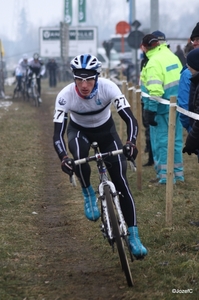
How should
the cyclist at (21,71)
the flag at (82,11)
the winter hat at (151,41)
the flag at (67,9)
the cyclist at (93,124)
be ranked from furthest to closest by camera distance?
the flag at (67,9)
the flag at (82,11)
the cyclist at (21,71)
the winter hat at (151,41)
the cyclist at (93,124)

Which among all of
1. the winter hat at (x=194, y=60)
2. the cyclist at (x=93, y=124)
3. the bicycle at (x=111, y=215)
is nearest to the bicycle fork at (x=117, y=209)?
the bicycle at (x=111, y=215)

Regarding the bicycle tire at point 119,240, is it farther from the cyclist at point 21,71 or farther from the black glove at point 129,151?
the cyclist at point 21,71

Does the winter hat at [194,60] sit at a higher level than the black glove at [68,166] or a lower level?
higher

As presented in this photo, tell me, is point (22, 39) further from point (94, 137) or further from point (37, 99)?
point (94, 137)

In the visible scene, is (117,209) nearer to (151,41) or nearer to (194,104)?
(194,104)

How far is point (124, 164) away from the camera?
6.57m

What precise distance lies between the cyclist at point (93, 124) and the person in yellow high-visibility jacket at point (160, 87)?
3070 mm

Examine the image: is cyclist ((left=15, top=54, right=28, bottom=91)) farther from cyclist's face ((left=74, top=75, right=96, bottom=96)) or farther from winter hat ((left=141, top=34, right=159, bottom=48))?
cyclist's face ((left=74, top=75, right=96, bottom=96))

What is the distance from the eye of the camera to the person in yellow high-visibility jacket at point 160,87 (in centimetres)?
985

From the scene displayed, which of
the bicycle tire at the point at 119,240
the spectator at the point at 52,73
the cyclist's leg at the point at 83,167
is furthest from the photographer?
the spectator at the point at 52,73

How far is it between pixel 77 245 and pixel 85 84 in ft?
5.95

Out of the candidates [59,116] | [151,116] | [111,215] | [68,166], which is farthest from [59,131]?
[151,116]

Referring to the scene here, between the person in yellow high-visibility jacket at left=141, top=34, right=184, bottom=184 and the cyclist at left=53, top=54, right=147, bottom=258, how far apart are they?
307 cm

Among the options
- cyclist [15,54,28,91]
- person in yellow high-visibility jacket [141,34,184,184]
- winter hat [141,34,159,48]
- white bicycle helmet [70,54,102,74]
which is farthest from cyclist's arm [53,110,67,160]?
cyclist [15,54,28,91]
